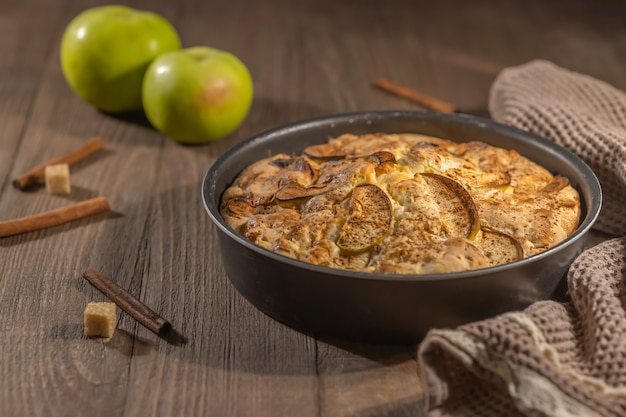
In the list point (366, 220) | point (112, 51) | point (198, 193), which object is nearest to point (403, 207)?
point (366, 220)

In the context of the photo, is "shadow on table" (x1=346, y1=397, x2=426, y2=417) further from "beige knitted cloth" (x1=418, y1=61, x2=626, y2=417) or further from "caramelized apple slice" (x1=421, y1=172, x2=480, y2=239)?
"caramelized apple slice" (x1=421, y1=172, x2=480, y2=239)

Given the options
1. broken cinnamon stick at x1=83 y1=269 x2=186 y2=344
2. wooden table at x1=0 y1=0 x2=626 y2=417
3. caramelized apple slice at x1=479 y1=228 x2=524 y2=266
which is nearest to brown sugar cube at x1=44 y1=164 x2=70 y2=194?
wooden table at x1=0 y1=0 x2=626 y2=417

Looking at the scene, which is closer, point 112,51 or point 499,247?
point 499,247

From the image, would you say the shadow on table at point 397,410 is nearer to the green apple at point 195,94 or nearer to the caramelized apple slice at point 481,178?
the caramelized apple slice at point 481,178

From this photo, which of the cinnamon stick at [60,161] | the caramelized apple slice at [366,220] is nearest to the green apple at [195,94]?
the cinnamon stick at [60,161]

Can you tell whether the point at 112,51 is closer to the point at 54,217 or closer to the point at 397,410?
the point at 54,217

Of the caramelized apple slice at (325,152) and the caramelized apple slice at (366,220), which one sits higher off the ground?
the caramelized apple slice at (366,220)
